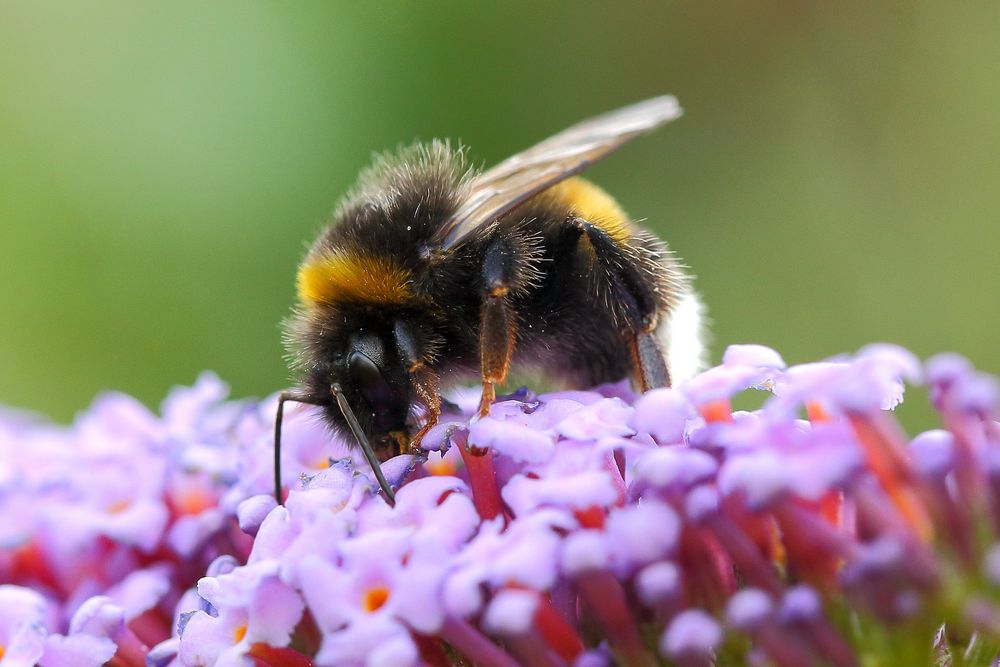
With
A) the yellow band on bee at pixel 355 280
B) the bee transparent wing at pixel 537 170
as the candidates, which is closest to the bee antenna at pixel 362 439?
the yellow band on bee at pixel 355 280

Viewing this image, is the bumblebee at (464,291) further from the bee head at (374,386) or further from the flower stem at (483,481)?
the flower stem at (483,481)

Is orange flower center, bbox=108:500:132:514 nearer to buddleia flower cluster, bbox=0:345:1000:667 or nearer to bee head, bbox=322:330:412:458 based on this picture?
buddleia flower cluster, bbox=0:345:1000:667

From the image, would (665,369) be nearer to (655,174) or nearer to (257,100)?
(257,100)

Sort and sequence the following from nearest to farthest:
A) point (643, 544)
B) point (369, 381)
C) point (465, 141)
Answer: point (643, 544) < point (369, 381) < point (465, 141)

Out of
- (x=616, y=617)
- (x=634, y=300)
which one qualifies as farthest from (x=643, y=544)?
(x=634, y=300)

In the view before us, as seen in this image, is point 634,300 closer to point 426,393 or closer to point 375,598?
point 426,393

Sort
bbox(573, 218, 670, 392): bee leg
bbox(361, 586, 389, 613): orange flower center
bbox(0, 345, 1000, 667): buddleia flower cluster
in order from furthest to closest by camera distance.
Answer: bbox(573, 218, 670, 392): bee leg → bbox(361, 586, 389, 613): orange flower center → bbox(0, 345, 1000, 667): buddleia flower cluster

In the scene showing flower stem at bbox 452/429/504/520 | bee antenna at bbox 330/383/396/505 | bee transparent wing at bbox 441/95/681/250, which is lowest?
flower stem at bbox 452/429/504/520

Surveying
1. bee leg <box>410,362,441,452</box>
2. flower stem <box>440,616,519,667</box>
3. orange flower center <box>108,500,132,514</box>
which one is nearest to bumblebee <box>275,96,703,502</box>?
bee leg <box>410,362,441,452</box>
